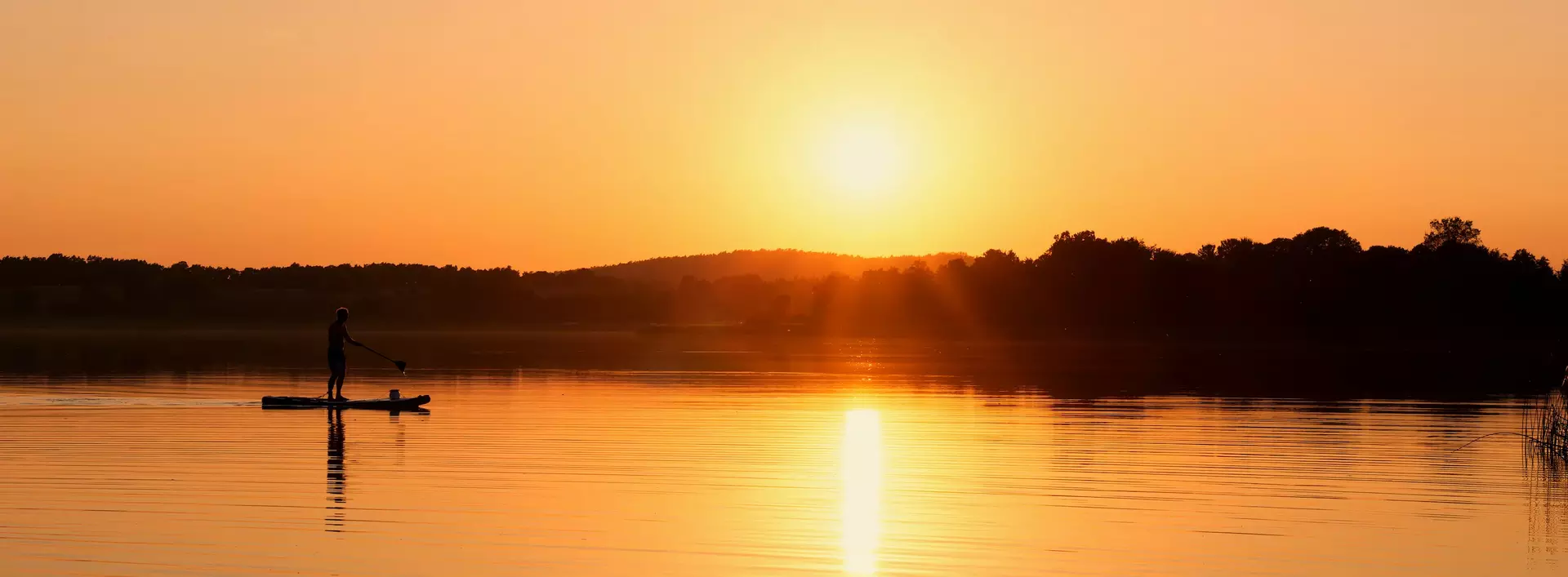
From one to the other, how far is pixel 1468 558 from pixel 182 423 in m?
19.7

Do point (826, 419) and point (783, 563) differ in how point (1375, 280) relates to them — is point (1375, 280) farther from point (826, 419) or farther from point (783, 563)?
point (783, 563)

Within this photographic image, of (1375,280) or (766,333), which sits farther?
(766,333)

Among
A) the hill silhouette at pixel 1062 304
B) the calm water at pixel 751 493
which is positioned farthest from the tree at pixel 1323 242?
the calm water at pixel 751 493

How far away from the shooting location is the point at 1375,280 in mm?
132750

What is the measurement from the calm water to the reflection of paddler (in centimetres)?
8

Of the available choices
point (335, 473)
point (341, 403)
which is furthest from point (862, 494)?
point (341, 403)

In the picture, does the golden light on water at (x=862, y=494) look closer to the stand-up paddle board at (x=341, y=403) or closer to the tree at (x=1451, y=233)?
the stand-up paddle board at (x=341, y=403)

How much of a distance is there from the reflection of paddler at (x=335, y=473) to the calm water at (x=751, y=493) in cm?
8

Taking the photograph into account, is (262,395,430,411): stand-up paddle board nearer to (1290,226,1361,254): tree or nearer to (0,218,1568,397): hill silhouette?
(0,218,1568,397): hill silhouette

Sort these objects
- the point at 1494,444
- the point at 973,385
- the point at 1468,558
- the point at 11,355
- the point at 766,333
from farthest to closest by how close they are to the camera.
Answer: the point at 766,333
the point at 11,355
the point at 973,385
the point at 1494,444
the point at 1468,558

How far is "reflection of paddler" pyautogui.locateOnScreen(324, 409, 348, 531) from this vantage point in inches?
573

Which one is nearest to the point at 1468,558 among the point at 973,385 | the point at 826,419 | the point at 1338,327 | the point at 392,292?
the point at 826,419

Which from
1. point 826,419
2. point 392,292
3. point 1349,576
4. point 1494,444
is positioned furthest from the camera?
point 392,292

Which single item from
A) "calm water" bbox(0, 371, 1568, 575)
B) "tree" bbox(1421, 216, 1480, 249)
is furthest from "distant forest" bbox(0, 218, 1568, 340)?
"calm water" bbox(0, 371, 1568, 575)
